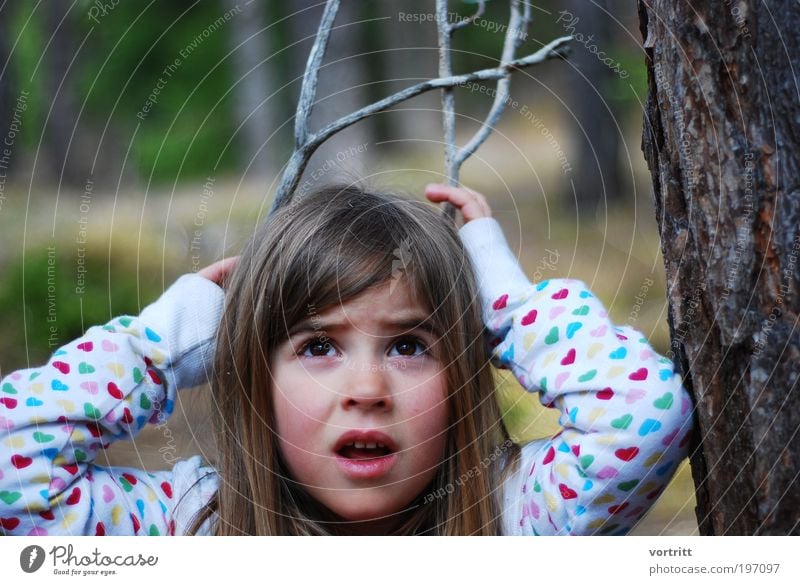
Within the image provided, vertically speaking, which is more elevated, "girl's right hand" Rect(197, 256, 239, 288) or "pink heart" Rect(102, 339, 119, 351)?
"girl's right hand" Rect(197, 256, 239, 288)

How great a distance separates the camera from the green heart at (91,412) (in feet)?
2.14

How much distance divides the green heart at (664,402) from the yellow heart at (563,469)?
0.07 metres

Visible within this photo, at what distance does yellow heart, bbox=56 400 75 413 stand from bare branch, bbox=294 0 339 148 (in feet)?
0.80

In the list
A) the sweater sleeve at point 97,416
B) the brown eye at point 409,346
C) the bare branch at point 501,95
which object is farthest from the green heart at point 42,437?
the bare branch at point 501,95

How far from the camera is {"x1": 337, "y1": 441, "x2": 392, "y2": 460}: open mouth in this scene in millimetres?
660

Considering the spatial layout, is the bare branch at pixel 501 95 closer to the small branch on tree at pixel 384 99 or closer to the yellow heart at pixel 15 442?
the small branch on tree at pixel 384 99

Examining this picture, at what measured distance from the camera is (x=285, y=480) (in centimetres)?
71

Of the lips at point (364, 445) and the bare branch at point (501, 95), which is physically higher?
the bare branch at point (501, 95)

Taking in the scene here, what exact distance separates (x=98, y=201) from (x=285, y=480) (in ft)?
0.92

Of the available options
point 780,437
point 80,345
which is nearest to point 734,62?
point 780,437

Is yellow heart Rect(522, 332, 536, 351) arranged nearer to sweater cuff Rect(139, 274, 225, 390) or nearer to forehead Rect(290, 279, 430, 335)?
forehead Rect(290, 279, 430, 335)

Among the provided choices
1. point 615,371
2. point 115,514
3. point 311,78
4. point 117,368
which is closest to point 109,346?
point 117,368

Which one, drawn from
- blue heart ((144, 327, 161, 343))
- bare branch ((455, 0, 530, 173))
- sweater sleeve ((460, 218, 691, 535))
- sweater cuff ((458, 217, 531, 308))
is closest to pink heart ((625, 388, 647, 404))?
sweater sleeve ((460, 218, 691, 535))

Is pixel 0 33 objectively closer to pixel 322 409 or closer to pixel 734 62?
pixel 322 409
